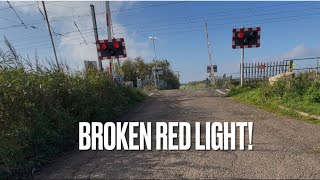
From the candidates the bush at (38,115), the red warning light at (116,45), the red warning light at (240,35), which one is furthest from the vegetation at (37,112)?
the red warning light at (240,35)

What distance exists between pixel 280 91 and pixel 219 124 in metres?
5.05

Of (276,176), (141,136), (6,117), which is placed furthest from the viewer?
(141,136)

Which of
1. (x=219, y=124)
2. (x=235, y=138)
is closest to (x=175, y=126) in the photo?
(x=219, y=124)

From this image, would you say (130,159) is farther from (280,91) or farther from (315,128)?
(280,91)

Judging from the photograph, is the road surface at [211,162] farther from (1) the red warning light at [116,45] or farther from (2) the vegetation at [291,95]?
(1) the red warning light at [116,45]

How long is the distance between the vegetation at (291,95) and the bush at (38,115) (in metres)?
5.94

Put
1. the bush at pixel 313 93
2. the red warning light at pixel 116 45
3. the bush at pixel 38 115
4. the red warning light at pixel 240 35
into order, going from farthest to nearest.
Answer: the red warning light at pixel 240 35 < the red warning light at pixel 116 45 < the bush at pixel 313 93 < the bush at pixel 38 115

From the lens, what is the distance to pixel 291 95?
10766 mm

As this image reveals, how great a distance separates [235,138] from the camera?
20.1 ft

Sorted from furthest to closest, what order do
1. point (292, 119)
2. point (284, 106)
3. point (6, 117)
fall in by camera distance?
point (284, 106) → point (292, 119) → point (6, 117)

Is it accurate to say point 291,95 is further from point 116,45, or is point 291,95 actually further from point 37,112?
point 37,112

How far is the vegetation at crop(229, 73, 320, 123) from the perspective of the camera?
9648 mm

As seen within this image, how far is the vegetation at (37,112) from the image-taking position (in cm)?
480

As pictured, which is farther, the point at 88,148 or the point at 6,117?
the point at 88,148
